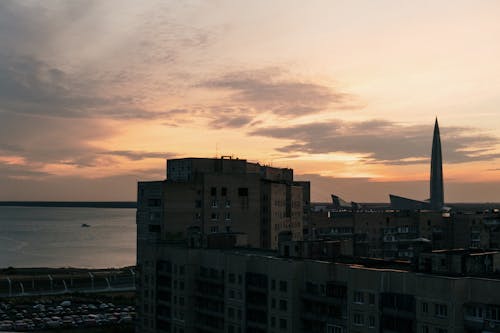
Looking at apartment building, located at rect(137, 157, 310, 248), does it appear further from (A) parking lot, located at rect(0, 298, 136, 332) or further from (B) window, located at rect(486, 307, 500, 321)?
(B) window, located at rect(486, 307, 500, 321)

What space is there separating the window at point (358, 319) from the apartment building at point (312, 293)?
86mm

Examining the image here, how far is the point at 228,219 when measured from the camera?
108938 mm

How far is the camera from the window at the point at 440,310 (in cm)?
4728

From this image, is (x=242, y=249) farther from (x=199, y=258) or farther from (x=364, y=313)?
(x=364, y=313)

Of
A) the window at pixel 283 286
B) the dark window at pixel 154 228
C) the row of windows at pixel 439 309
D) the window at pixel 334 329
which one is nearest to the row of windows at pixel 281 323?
the window at pixel 283 286

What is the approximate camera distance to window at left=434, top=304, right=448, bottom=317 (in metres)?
47.3

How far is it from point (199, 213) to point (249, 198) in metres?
10.7

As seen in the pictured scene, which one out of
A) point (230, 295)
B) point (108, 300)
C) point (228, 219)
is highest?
point (228, 219)

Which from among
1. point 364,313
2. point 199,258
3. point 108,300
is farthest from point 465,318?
point 108,300

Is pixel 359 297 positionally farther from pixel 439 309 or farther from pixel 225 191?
pixel 225 191

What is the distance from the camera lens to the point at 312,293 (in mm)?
59594

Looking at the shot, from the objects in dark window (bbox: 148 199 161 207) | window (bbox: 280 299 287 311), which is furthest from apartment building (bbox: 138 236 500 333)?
dark window (bbox: 148 199 161 207)

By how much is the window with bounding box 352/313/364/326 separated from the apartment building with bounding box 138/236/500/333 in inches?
3.4

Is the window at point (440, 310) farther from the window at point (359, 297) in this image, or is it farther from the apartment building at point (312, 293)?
the window at point (359, 297)
